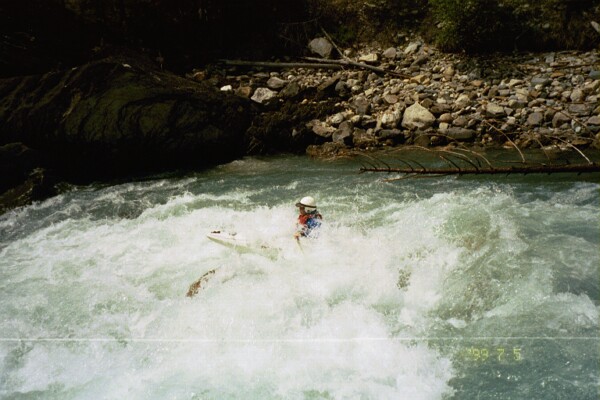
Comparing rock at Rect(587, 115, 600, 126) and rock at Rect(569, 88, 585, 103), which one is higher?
rock at Rect(569, 88, 585, 103)

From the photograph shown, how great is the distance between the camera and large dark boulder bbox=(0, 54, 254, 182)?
8.29 m

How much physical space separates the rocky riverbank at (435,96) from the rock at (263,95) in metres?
0.03

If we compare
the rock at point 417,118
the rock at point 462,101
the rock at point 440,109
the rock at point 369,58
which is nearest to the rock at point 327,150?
the rock at point 417,118

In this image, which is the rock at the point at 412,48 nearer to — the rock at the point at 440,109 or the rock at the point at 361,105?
the rock at the point at 361,105

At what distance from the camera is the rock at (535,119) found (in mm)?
8148

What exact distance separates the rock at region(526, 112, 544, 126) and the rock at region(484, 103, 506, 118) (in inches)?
21.3

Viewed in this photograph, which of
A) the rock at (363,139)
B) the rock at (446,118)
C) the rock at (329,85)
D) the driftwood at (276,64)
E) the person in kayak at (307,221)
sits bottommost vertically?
the person in kayak at (307,221)

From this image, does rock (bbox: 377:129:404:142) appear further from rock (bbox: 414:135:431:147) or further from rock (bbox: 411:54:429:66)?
rock (bbox: 411:54:429:66)

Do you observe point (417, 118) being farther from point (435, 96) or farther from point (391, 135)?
point (435, 96)

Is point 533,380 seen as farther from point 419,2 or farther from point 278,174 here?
point 419,2

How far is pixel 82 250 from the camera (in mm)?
5688

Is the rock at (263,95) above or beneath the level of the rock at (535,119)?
above

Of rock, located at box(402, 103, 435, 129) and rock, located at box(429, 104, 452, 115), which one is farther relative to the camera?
rock, located at box(429, 104, 452, 115)

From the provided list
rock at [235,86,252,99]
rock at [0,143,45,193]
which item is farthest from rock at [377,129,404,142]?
rock at [0,143,45,193]
